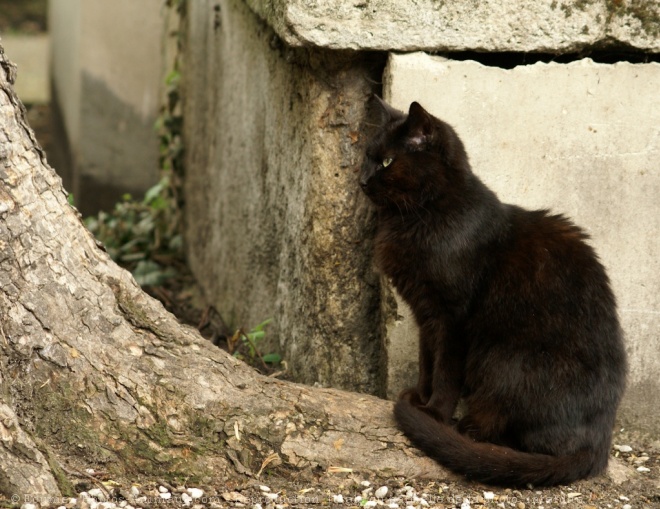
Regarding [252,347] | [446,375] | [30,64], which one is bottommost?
[30,64]

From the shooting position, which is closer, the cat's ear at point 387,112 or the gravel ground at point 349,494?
the gravel ground at point 349,494

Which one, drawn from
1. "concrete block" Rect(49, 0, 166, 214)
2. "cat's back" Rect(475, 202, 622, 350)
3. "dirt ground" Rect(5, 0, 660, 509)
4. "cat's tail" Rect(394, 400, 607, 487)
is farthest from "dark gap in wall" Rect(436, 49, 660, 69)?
"concrete block" Rect(49, 0, 166, 214)

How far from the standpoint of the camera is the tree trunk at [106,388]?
2625 mm

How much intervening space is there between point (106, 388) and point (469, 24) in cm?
179

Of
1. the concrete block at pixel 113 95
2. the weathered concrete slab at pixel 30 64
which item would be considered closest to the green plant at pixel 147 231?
the concrete block at pixel 113 95

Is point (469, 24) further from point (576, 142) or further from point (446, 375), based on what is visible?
point (446, 375)

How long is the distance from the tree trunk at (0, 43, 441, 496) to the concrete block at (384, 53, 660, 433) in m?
0.68

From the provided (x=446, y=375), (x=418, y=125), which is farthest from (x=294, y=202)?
(x=446, y=375)

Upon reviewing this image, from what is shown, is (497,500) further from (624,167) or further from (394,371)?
(624,167)

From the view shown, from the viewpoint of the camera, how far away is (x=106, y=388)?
2770mm

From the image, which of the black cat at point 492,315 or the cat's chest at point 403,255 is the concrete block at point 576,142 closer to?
the black cat at point 492,315

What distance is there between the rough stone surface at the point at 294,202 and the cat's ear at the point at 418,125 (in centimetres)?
38

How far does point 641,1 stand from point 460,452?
5.80 ft

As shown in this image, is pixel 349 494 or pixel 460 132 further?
pixel 460 132
